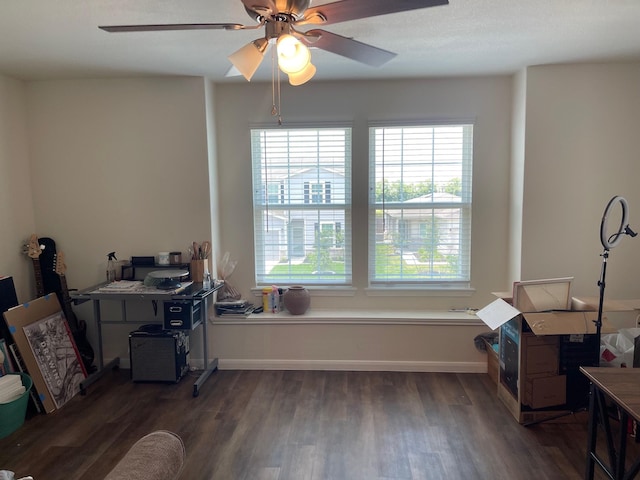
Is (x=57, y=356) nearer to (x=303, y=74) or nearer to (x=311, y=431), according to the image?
(x=311, y=431)

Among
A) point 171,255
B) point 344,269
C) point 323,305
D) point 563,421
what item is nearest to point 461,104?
point 344,269

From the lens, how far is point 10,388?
2713 millimetres

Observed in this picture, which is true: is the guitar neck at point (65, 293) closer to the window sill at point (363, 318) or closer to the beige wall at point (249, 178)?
the beige wall at point (249, 178)

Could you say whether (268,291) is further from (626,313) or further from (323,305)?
(626,313)

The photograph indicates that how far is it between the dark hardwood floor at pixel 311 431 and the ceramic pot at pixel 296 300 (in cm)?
61

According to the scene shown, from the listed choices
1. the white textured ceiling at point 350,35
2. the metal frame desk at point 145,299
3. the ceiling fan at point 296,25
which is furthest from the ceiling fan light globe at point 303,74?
the metal frame desk at point 145,299

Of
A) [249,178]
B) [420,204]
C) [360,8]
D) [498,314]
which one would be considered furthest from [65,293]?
[498,314]

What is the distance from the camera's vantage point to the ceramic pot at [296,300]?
11.8ft

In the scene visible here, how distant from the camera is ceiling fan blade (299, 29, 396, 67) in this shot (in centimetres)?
174

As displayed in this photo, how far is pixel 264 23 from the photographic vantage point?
1668 millimetres

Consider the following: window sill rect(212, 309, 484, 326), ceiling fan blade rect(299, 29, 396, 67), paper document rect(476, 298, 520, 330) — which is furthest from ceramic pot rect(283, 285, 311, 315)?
ceiling fan blade rect(299, 29, 396, 67)

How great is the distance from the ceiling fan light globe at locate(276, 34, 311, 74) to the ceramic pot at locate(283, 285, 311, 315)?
225 cm

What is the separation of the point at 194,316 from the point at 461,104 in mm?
2909

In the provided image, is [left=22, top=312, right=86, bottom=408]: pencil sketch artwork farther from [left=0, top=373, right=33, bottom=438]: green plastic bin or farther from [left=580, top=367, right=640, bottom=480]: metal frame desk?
[left=580, top=367, right=640, bottom=480]: metal frame desk
